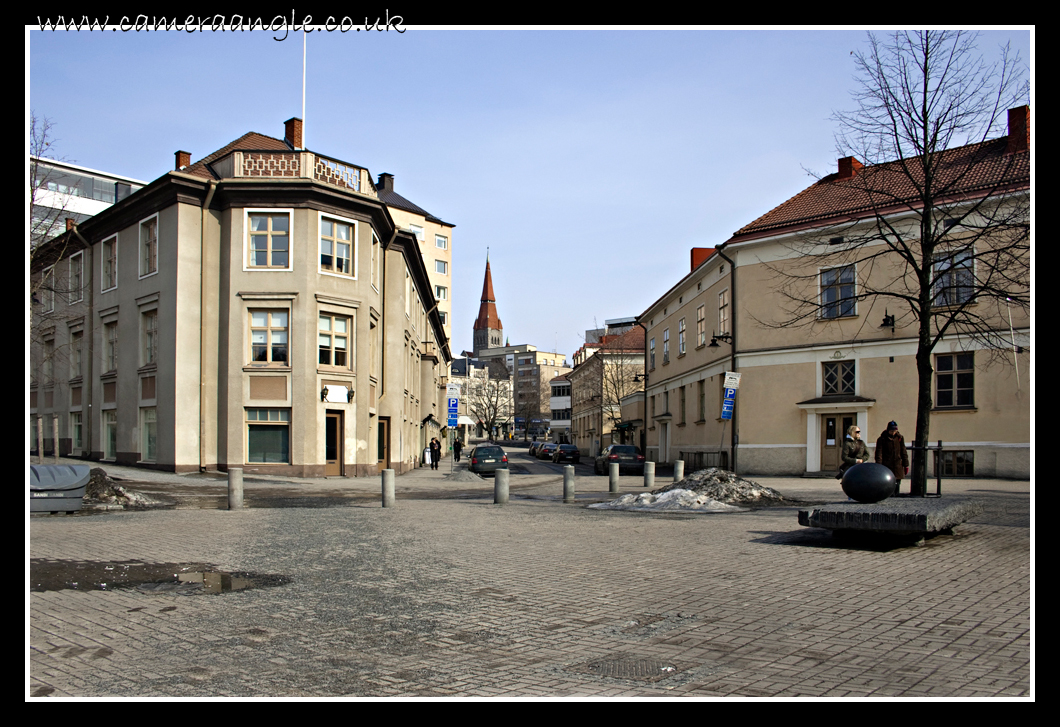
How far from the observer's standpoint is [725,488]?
16.2 m

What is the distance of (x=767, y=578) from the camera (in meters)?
7.82

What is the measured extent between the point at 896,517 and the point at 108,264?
1277 inches

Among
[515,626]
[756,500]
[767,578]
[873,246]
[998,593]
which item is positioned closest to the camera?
[515,626]

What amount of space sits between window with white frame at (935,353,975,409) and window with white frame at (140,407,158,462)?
90.9 ft

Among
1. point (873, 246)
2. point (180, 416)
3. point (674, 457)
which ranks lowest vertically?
point (674, 457)

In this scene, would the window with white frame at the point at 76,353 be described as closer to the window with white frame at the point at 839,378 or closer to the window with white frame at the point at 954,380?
the window with white frame at the point at 839,378

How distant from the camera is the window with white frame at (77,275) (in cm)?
3388

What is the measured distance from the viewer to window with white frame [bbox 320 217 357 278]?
28.1 metres

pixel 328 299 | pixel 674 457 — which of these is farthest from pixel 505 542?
pixel 674 457

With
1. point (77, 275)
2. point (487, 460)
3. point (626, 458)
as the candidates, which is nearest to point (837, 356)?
point (626, 458)

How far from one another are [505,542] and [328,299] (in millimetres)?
19068

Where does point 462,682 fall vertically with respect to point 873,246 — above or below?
below

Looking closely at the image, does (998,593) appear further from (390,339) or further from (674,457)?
(674,457)
